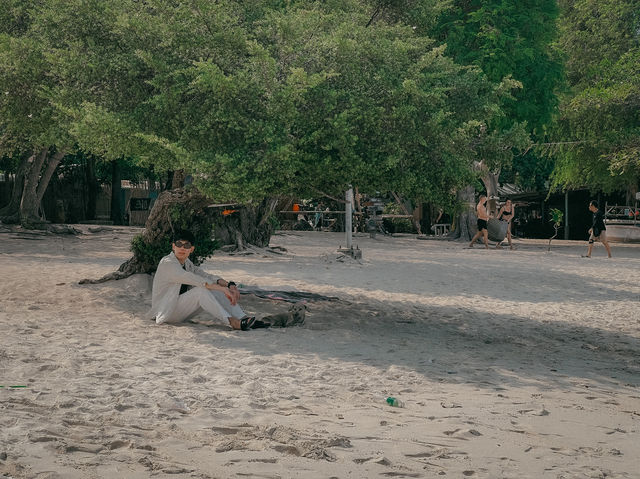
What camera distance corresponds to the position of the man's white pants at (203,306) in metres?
9.55

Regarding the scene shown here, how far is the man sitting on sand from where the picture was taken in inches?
373

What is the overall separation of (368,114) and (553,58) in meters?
19.6

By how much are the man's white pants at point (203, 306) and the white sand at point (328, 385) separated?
0.98ft

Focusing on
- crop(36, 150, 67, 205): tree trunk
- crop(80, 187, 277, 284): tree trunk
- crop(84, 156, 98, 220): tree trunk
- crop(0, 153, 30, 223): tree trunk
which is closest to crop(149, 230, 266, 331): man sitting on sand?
crop(80, 187, 277, 284): tree trunk

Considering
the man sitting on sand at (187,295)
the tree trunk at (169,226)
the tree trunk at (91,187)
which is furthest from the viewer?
the tree trunk at (91,187)

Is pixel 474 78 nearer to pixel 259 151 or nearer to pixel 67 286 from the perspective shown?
pixel 259 151

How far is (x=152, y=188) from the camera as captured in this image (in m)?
42.5

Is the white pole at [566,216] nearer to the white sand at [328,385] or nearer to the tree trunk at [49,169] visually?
the white sand at [328,385]

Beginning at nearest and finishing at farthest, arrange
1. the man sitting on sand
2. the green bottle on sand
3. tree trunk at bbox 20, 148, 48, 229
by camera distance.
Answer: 1. the green bottle on sand
2. the man sitting on sand
3. tree trunk at bbox 20, 148, 48, 229

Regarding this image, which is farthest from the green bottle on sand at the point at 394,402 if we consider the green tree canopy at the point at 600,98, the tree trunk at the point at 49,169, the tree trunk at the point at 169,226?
the green tree canopy at the point at 600,98

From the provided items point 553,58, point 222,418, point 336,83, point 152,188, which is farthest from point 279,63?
point 152,188

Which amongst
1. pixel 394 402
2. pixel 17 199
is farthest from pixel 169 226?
pixel 17 199

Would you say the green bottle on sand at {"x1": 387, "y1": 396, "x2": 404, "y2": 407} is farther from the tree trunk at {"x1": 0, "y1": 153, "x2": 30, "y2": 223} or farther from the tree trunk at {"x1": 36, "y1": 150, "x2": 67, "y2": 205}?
the tree trunk at {"x1": 0, "y1": 153, "x2": 30, "y2": 223}

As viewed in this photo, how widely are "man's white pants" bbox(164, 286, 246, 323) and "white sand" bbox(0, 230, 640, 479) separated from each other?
0.30 metres
